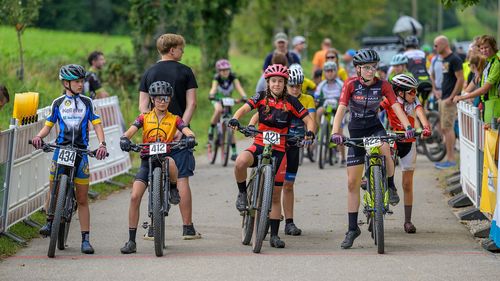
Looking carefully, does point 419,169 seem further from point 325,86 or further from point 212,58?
point 212,58

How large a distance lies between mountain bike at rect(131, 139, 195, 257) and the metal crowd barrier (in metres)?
4.05

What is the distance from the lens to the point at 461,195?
48.3 feet

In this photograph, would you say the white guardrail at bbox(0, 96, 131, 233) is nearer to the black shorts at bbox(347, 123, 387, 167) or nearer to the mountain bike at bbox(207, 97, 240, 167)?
the black shorts at bbox(347, 123, 387, 167)

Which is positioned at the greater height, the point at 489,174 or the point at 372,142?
the point at 372,142

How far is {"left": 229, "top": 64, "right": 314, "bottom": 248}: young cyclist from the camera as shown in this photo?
11352 mm

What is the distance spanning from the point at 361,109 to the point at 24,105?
11.8 ft

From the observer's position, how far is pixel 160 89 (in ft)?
36.4

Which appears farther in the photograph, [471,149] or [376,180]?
[471,149]

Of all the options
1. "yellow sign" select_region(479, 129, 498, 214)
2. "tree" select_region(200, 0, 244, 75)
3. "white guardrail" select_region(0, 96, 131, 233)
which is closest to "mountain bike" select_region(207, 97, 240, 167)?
"white guardrail" select_region(0, 96, 131, 233)

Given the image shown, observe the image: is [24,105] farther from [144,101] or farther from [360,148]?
[360,148]

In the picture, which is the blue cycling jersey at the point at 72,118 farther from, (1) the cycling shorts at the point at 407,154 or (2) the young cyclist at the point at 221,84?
(2) the young cyclist at the point at 221,84

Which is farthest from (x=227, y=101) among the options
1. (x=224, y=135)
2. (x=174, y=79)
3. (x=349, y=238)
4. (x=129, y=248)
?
(x=129, y=248)

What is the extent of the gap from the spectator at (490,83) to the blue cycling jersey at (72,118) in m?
4.82

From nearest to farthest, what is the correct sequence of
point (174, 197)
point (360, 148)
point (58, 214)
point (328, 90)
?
point (58, 214) → point (174, 197) → point (360, 148) → point (328, 90)
